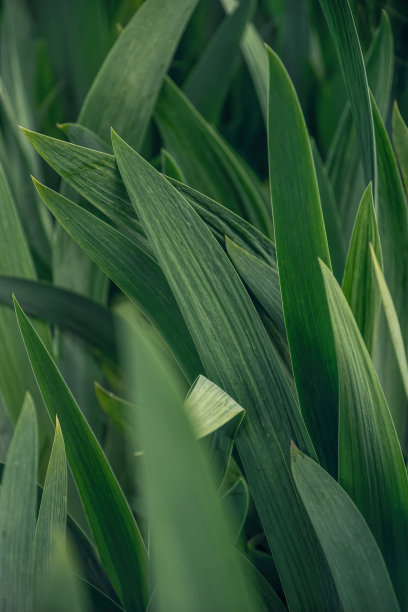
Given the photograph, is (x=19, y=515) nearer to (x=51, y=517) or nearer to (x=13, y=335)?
(x=51, y=517)

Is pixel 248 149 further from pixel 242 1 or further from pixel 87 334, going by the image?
pixel 87 334

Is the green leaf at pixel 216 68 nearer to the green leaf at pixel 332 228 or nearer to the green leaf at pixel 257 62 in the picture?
the green leaf at pixel 257 62

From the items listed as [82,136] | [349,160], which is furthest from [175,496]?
[349,160]

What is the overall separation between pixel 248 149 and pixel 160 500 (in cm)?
63

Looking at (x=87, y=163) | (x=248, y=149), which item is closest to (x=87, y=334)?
(x=87, y=163)

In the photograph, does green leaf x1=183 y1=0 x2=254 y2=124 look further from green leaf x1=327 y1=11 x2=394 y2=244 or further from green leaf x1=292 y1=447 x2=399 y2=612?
green leaf x1=292 y1=447 x2=399 y2=612

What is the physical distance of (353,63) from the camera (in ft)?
1.16

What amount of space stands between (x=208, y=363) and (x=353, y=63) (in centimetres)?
20

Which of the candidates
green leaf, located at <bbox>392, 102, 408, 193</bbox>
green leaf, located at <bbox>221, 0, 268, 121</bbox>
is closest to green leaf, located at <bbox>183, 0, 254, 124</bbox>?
green leaf, located at <bbox>221, 0, 268, 121</bbox>

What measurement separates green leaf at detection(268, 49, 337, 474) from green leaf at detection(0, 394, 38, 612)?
0.15 metres

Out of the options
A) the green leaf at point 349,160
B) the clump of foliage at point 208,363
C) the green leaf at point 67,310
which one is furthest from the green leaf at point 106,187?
the green leaf at point 349,160

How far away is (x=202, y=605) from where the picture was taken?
23 centimetres

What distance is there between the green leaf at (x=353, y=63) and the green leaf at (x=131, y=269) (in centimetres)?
15

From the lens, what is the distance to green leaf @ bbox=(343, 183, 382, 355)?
35 cm
